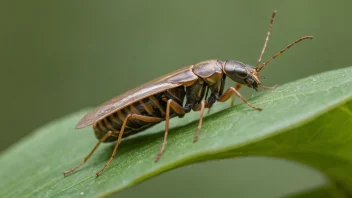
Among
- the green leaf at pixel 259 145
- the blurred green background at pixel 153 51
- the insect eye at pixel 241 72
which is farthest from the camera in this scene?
the blurred green background at pixel 153 51

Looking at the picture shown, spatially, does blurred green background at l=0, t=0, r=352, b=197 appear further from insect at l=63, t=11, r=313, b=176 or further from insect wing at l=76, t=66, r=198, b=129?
insect wing at l=76, t=66, r=198, b=129

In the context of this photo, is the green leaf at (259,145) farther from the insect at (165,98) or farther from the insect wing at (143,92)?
the insect wing at (143,92)

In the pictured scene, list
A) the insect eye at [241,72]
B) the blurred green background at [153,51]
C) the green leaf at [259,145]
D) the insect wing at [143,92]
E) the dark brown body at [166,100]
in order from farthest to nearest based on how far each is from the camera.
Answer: the blurred green background at [153,51]
the insect eye at [241,72]
the dark brown body at [166,100]
the insect wing at [143,92]
the green leaf at [259,145]

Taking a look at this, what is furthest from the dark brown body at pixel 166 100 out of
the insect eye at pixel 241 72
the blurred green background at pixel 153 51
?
the blurred green background at pixel 153 51

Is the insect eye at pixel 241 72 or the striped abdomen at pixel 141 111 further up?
the striped abdomen at pixel 141 111

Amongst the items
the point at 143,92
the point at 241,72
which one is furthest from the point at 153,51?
the point at 143,92

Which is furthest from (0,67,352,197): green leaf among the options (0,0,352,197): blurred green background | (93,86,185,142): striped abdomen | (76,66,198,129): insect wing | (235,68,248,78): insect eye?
(0,0,352,197): blurred green background

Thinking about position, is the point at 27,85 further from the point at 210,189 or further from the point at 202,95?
the point at 202,95

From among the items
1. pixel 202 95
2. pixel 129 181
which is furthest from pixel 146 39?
pixel 129 181
